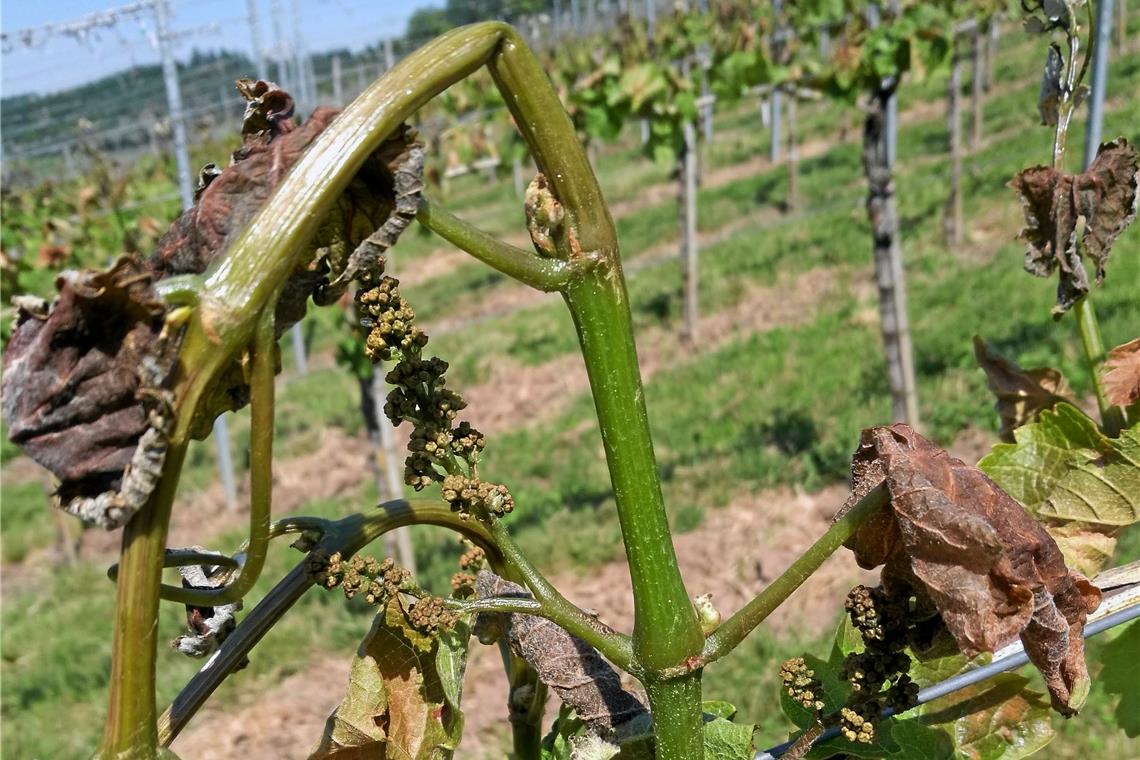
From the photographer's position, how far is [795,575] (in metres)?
0.82

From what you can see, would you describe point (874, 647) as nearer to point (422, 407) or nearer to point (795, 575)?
point (795, 575)

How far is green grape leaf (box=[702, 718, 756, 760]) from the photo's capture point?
935 millimetres

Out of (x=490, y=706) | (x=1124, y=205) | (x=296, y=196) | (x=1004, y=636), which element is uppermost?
(x=296, y=196)

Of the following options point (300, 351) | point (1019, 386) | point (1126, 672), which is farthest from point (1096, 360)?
point (300, 351)

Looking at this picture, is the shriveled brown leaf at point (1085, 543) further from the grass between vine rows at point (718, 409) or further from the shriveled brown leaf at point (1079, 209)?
the grass between vine rows at point (718, 409)

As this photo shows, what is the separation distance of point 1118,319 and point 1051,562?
20.5 ft

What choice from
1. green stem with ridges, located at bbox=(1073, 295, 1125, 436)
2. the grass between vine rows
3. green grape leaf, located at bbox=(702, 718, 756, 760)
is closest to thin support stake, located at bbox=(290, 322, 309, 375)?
the grass between vine rows

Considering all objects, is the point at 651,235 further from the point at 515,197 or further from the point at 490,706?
the point at 490,706

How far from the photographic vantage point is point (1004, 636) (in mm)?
783

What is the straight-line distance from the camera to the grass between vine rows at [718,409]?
210 inches

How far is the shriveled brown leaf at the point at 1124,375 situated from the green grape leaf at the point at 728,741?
0.64m

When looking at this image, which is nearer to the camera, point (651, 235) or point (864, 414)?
point (864, 414)

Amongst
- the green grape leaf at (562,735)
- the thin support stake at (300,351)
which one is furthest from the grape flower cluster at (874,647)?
the thin support stake at (300,351)

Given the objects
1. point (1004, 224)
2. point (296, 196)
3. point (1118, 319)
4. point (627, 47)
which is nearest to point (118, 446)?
point (296, 196)
